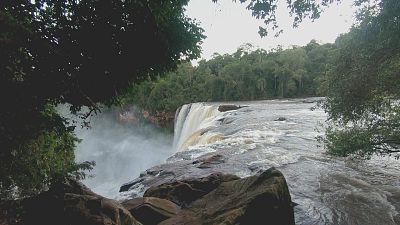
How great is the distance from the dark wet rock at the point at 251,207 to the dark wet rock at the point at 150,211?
0.26 m

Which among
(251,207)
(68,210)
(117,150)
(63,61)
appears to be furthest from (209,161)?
(117,150)

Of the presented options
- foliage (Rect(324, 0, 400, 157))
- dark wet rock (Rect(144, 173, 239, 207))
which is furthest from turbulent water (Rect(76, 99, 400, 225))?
dark wet rock (Rect(144, 173, 239, 207))

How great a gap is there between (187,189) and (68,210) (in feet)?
11.8

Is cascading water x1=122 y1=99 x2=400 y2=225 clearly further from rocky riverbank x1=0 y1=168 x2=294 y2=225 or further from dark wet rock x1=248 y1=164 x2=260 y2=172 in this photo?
rocky riverbank x1=0 y1=168 x2=294 y2=225

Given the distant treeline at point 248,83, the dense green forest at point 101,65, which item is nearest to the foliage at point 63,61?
the dense green forest at point 101,65

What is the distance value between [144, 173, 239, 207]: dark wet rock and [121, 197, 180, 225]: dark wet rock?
860 mm

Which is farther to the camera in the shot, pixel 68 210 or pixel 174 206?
pixel 174 206

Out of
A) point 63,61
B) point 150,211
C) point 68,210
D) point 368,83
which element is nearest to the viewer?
point 63,61

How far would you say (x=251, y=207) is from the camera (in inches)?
218

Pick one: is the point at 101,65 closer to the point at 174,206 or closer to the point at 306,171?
the point at 174,206

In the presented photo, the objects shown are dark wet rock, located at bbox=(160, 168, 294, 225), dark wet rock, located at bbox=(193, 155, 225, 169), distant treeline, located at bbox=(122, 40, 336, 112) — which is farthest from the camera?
distant treeline, located at bbox=(122, 40, 336, 112)

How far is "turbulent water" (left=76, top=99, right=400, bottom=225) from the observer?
738 cm

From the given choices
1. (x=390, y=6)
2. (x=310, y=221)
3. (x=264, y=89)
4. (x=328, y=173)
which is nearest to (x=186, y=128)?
(x=328, y=173)

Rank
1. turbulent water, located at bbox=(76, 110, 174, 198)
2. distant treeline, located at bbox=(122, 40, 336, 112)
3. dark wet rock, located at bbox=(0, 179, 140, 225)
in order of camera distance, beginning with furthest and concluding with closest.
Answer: distant treeline, located at bbox=(122, 40, 336, 112)
turbulent water, located at bbox=(76, 110, 174, 198)
dark wet rock, located at bbox=(0, 179, 140, 225)
